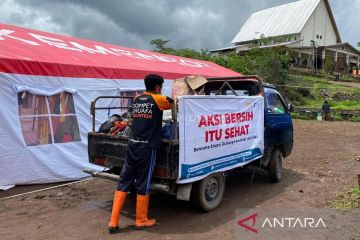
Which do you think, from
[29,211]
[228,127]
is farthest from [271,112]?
[29,211]

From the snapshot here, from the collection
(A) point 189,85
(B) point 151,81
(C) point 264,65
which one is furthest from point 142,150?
(C) point 264,65

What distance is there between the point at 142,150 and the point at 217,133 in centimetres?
133

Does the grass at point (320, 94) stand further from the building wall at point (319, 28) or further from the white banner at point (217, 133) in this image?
the white banner at point (217, 133)

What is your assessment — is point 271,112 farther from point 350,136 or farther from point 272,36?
point 272,36

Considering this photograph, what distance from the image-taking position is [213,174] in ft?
19.4

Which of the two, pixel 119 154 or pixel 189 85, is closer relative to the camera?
pixel 119 154

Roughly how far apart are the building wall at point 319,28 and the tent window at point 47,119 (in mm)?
39762

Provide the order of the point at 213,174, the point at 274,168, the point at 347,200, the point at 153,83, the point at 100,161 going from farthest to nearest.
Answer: the point at 274,168 → the point at 347,200 → the point at 100,161 → the point at 213,174 → the point at 153,83

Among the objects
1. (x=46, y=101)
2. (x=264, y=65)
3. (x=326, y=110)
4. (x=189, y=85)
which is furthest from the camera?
(x=264, y=65)

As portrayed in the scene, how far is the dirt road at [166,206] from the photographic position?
519 centimetres

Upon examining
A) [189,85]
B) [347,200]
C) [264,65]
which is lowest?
[347,200]

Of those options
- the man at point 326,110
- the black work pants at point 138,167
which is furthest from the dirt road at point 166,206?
the man at point 326,110

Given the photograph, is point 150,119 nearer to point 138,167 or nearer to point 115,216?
point 138,167

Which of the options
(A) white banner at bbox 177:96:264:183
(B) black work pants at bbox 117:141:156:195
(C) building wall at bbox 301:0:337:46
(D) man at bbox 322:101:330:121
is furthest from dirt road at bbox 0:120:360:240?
(C) building wall at bbox 301:0:337:46
